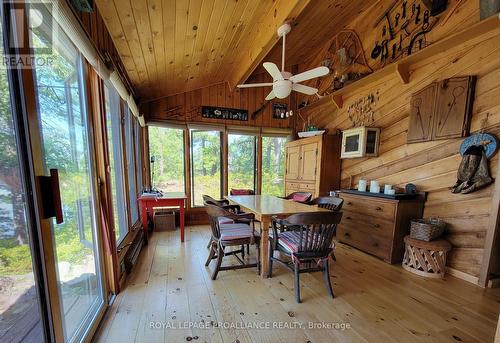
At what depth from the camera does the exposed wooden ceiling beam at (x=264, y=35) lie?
1.94 metres

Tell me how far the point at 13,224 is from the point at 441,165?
357 centimetres

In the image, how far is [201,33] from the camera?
2115mm

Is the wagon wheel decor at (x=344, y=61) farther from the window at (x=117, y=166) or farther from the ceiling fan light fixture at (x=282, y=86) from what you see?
the window at (x=117, y=166)

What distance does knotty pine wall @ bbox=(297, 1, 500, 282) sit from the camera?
2010mm

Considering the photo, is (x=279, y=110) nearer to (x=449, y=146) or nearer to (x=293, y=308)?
(x=449, y=146)

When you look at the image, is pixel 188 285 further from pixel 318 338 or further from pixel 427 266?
pixel 427 266

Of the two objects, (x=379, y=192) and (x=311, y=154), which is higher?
(x=311, y=154)

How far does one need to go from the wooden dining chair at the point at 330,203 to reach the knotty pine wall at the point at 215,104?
2.46m

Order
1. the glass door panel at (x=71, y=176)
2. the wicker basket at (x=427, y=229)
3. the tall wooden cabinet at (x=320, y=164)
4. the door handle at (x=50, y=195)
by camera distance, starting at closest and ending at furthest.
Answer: the door handle at (x=50, y=195) → the glass door panel at (x=71, y=176) → the wicker basket at (x=427, y=229) → the tall wooden cabinet at (x=320, y=164)

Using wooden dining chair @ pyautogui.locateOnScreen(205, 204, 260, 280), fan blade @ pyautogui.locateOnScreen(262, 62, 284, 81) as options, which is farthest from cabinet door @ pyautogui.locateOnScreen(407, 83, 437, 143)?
wooden dining chair @ pyautogui.locateOnScreen(205, 204, 260, 280)

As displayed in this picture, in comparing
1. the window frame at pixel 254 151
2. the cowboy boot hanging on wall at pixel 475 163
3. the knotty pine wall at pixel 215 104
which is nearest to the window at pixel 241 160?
the window frame at pixel 254 151

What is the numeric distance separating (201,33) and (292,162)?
118 inches

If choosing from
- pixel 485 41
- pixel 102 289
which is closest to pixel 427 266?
pixel 485 41

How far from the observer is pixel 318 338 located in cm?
144
